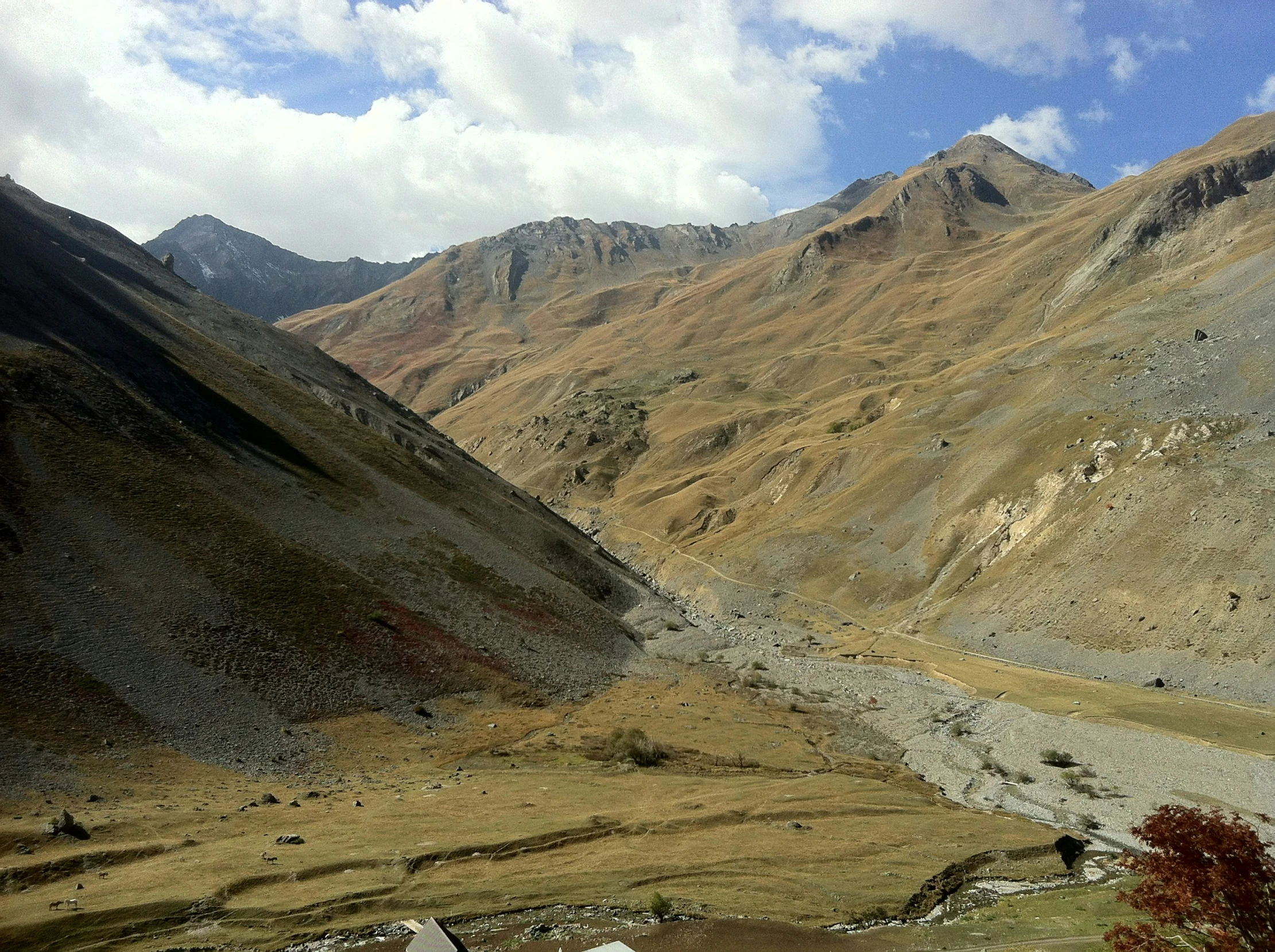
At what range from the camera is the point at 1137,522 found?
57844 millimetres

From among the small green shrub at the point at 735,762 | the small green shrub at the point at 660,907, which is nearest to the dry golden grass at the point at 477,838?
the small green shrub at the point at 735,762

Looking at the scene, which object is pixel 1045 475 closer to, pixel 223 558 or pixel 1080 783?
pixel 1080 783

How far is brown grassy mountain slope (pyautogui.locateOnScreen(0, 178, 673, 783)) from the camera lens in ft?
109

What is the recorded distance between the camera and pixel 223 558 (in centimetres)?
4306

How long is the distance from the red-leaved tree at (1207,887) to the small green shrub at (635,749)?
23.8 m

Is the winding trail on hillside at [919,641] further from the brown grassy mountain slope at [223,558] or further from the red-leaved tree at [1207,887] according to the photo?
the red-leaved tree at [1207,887]

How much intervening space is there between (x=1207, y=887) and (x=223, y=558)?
4388 centimetres

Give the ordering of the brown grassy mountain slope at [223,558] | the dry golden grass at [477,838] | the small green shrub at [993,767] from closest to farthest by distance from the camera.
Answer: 1. the dry golden grass at [477,838]
2. the brown grassy mountain slope at [223,558]
3. the small green shrub at [993,767]

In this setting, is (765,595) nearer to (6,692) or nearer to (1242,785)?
(1242,785)

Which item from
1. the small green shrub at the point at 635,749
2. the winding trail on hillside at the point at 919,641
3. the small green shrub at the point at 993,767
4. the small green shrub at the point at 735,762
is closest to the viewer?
the small green shrub at the point at 635,749

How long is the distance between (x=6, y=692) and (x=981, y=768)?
4203cm

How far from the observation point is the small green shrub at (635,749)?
120 feet

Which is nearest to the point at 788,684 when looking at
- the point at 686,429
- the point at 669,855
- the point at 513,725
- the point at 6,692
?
the point at 513,725

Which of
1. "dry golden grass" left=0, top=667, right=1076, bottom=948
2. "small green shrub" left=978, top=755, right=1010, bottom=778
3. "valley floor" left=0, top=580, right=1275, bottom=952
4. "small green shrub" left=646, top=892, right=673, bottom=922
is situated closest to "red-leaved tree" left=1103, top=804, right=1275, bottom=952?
"valley floor" left=0, top=580, right=1275, bottom=952
